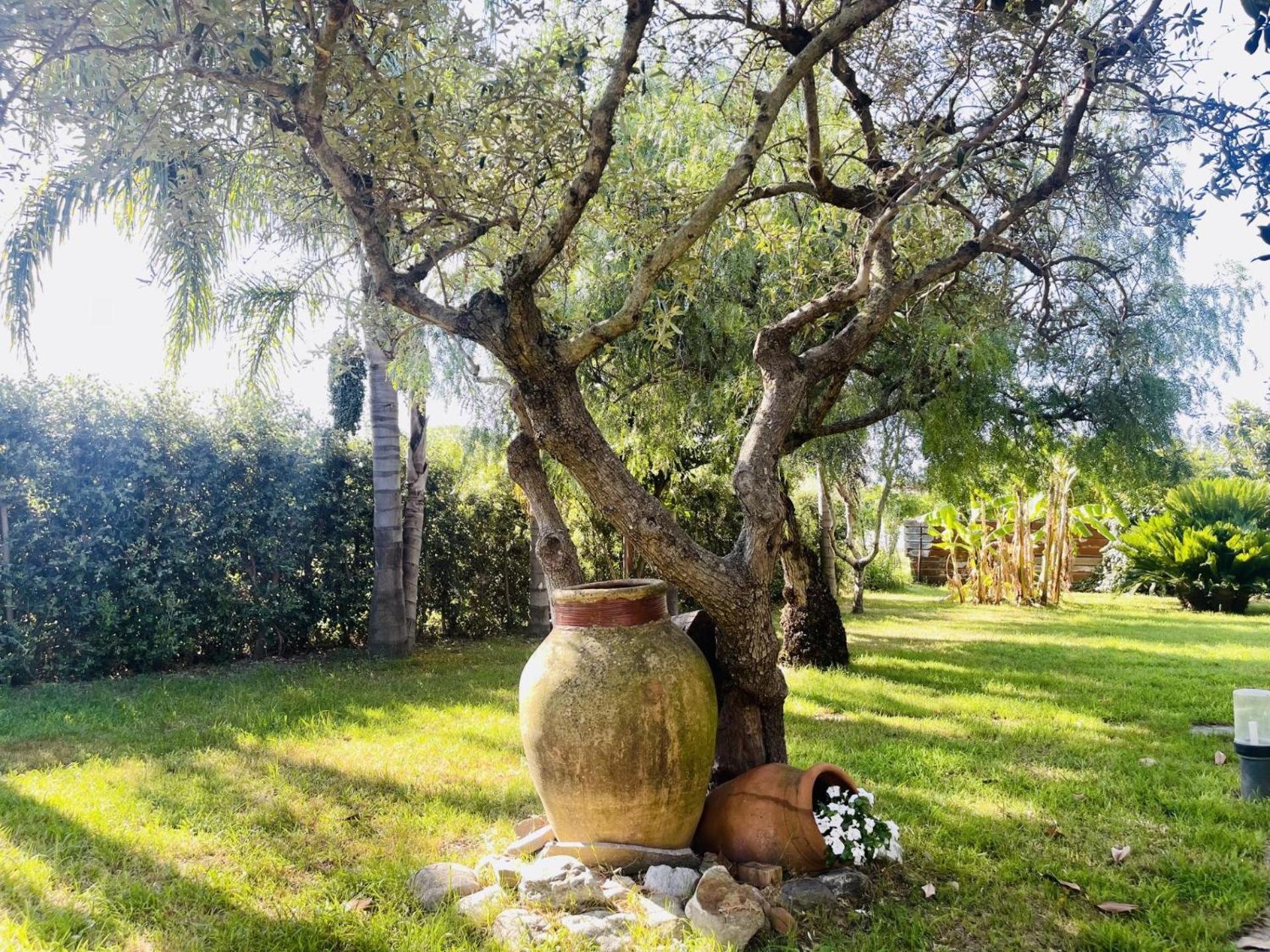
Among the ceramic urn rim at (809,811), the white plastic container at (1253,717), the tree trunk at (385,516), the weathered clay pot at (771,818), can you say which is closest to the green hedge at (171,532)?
the tree trunk at (385,516)

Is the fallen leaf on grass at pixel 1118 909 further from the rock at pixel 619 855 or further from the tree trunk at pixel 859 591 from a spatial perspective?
the tree trunk at pixel 859 591

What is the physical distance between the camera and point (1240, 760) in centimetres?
465

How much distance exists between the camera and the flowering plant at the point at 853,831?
353 cm

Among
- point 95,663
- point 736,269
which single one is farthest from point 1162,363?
point 95,663

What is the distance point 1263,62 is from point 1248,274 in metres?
7.27

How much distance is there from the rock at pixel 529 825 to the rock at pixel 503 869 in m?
0.29

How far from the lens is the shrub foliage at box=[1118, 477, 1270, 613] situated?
14000 mm

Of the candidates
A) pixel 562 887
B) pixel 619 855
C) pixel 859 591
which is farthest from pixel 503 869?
pixel 859 591

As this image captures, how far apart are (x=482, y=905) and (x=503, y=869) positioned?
10.7 inches

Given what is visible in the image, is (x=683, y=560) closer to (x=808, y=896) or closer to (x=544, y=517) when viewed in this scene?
(x=544, y=517)

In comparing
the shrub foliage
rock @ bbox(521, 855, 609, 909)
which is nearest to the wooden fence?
the shrub foliage

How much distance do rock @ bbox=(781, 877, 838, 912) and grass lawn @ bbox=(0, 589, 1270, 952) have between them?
0.13 meters

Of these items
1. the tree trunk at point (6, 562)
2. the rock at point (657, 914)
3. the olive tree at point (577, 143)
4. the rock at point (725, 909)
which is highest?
the olive tree at point (577, 143)

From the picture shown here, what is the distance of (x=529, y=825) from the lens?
3979 mm
